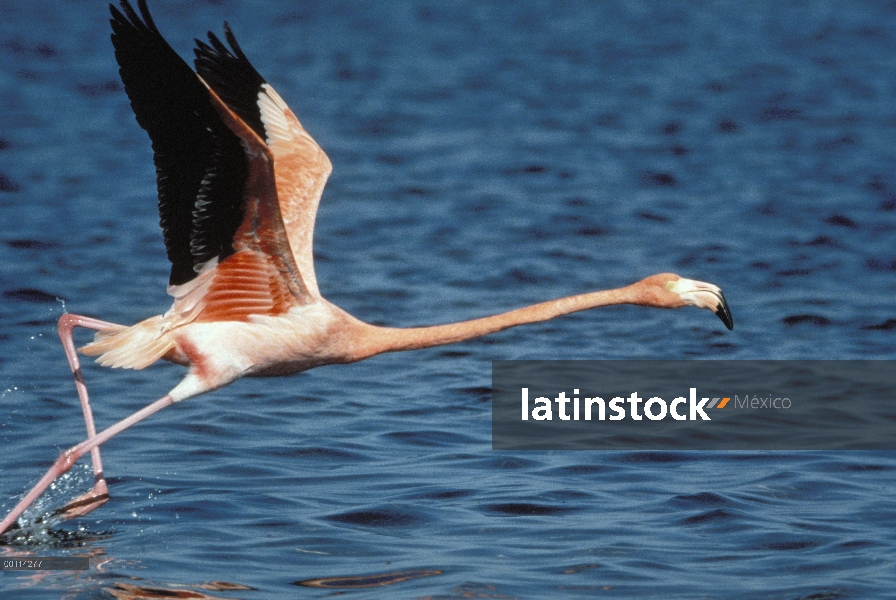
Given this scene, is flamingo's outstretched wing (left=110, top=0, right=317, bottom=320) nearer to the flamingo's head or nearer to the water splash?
the water splash

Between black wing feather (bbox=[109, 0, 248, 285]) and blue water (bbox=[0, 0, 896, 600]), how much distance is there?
5.70 ft

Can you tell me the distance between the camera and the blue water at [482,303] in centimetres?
684

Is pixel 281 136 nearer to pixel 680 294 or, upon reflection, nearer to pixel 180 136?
pixel 180 136

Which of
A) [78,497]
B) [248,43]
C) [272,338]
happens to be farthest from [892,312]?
[248,43]

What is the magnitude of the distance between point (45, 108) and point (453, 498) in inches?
515

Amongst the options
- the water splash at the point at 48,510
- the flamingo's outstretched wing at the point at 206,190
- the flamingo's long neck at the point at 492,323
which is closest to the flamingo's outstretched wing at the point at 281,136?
the flamingo's outstretched wing at the point at 206,190

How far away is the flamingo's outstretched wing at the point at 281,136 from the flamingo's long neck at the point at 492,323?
2.44ft

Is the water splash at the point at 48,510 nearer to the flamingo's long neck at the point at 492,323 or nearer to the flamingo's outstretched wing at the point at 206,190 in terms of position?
the flamingo's outstretched wing at the point at 206,190

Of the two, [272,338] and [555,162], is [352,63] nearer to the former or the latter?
[555,162]

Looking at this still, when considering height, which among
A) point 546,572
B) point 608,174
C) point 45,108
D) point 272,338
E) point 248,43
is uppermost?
point 248,43

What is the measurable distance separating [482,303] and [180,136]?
5900mm

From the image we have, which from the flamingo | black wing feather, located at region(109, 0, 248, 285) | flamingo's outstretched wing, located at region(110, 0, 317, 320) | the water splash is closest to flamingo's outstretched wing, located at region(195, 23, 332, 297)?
the flamingo

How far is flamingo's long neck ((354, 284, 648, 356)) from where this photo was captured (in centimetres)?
718

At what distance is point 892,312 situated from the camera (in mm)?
11820
